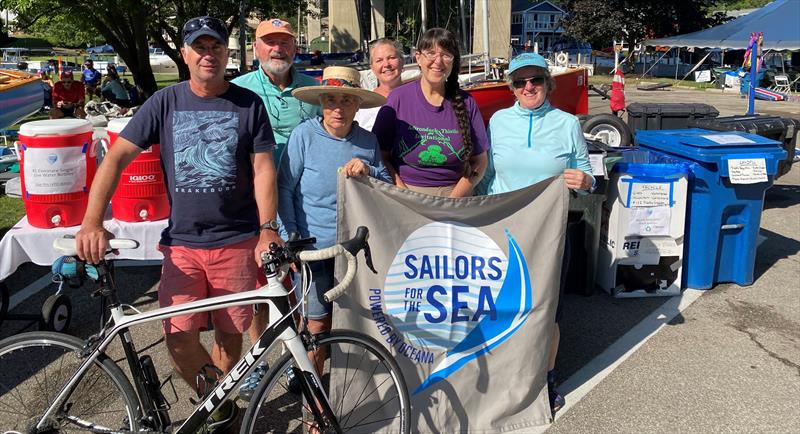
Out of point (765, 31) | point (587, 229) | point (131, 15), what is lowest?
point (587, 229)

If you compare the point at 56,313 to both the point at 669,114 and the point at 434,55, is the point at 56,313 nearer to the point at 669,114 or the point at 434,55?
the point at 434,55

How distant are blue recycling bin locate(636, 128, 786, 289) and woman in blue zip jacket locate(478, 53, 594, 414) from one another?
2.05 m

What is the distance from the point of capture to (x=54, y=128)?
3887 mm

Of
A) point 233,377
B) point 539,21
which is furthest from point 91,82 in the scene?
point 539,21

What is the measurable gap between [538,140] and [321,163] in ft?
3.97

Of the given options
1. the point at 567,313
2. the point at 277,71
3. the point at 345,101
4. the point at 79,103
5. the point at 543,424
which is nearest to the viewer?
the point at 345,101

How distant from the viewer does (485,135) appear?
362cm

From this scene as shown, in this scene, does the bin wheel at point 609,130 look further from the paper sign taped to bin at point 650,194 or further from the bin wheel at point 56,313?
the bin wheel at point 56,313

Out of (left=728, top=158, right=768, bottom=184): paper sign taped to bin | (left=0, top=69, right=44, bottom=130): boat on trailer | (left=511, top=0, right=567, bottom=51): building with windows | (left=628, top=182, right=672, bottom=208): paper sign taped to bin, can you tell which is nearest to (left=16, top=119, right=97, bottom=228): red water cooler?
(left=628, top=182, right=672, bottom=208): paper sign taped to bin

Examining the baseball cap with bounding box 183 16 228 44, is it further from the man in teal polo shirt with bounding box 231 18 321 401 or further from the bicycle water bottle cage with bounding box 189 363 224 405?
the bicycle water bottle cage with bounding box 189 363 224 405

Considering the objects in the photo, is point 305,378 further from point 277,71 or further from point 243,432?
point 277,71

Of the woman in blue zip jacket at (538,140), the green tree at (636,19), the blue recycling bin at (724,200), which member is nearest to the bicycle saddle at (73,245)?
the woman in blue zip jacket at (538,140)

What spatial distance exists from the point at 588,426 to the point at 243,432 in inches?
72.0

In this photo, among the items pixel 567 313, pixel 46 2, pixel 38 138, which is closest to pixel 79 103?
pixel 46 2
